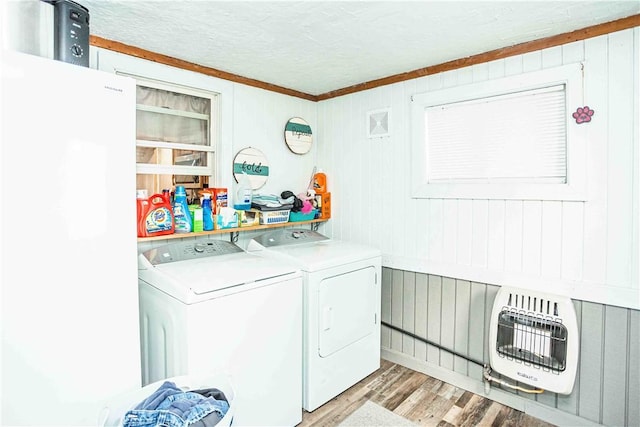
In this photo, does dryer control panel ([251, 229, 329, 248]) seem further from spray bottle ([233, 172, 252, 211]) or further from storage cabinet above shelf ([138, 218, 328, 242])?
spray bottle ([233, 172, 252, 211])

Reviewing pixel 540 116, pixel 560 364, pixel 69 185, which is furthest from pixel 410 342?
pixel 69 185

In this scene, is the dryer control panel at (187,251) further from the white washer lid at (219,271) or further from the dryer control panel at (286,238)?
the dryer control panel at (286,238)

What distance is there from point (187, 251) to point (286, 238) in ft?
2.61

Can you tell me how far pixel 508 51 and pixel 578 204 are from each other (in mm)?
1018

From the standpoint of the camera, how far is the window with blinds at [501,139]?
2115 mm

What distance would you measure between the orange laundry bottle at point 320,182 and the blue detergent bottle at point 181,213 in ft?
4.22

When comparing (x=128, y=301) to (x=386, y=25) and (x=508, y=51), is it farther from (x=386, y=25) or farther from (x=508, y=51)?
(x=508, y=51)

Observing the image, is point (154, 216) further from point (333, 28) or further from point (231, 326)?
point (333, 28)

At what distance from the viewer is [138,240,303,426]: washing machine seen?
68.1 inches

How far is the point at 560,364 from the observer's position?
6.72 ft

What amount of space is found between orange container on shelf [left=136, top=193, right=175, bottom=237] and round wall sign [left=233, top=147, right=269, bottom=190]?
0.67 meters

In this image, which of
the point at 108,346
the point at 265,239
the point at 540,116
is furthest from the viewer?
the point at 265,239

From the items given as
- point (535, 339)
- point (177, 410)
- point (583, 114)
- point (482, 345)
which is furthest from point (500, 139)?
point (177, 410)

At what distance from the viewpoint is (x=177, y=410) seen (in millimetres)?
1391
